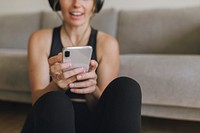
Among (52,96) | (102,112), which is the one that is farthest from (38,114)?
(102,112)

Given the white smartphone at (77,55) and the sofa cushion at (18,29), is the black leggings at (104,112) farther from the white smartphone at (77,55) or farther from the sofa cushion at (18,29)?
the sofa cushion at (18,29)

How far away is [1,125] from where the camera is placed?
139 centimetres

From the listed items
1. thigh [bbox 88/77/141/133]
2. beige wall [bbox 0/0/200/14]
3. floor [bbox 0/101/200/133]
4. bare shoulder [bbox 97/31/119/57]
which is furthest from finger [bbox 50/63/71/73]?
beige wall [bbox 0/0/200/14]

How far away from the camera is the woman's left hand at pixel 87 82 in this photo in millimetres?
686

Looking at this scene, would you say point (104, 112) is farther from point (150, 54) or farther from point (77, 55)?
point (150, 54)

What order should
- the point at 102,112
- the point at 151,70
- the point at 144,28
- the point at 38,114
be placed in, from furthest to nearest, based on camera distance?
1. the point at 144,28
2. the point at 151,70
3. the point at 102,112
4. the point at 38,114

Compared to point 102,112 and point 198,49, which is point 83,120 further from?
point 198,49

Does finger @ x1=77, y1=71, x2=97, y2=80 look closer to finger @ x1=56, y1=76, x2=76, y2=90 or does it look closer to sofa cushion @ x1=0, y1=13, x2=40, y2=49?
finger @ x1=56, y1=76, x2=76, y2=90

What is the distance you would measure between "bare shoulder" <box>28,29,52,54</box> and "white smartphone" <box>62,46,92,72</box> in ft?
0.78

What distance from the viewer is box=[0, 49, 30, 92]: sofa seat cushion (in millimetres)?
1245

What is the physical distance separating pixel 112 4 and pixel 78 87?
4.27 ft

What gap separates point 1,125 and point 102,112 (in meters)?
0.92

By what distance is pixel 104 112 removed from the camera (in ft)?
2.16

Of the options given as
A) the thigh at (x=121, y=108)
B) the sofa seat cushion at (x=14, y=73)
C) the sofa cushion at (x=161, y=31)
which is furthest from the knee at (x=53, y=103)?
the sofa cushion at (x=161, y=31)
